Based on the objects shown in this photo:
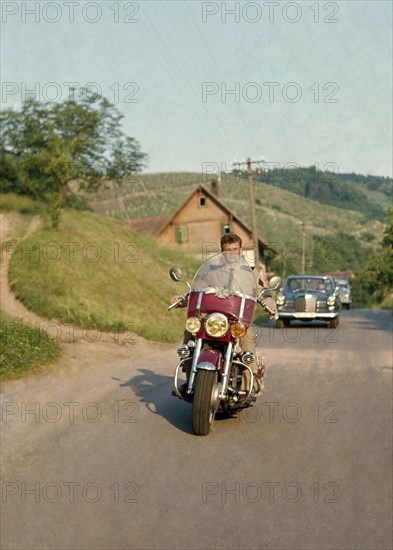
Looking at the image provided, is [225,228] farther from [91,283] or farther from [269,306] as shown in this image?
[269,306]

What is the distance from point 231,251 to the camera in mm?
9266

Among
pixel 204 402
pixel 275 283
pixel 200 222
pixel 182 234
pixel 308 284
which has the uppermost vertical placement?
pixel 200 222

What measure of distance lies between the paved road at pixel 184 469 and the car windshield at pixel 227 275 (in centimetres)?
153

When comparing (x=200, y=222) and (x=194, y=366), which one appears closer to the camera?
(x=194, y=366)

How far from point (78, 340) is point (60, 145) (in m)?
24.5

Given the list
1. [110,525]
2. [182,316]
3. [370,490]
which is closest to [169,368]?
[370,490]

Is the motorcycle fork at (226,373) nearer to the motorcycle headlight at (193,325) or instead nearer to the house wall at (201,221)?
the motorcycle headlight at (193,325)

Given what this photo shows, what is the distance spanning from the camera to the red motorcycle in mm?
8281

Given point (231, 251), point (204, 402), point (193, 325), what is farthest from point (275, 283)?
point (204, 402)

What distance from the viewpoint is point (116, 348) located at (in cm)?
1623

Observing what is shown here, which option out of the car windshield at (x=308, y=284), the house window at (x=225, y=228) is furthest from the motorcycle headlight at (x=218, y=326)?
the house window at (x=225, y=228)

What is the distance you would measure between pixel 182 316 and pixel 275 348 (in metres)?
9.52

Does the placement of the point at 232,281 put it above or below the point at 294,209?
below

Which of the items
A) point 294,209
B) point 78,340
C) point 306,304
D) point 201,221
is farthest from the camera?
point 294,209
